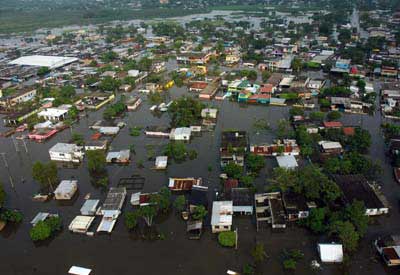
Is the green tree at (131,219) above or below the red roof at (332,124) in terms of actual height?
below

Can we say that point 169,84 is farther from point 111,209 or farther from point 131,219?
point 131,219

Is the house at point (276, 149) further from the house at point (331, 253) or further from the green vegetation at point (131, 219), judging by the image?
the green vegetation at point (131, 219)

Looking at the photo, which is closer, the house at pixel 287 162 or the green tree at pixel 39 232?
the green tree at pixel 39 232

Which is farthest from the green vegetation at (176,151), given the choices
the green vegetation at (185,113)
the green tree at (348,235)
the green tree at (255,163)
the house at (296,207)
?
the green tree at (348,235)

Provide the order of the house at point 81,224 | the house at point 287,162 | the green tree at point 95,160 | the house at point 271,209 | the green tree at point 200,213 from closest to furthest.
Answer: the house at point 271,209 < the green tree at point 200,213 < the house at point 81,224 < the house at point 287,162 < the green tree at point 95,160

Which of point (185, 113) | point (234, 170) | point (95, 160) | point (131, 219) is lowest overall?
point (131, 219)

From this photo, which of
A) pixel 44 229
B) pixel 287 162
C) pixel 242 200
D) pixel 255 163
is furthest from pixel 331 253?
pixel 44 229

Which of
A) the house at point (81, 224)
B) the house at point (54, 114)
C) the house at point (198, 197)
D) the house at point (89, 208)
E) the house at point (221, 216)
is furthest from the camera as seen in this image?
the house at point (54, 114)
